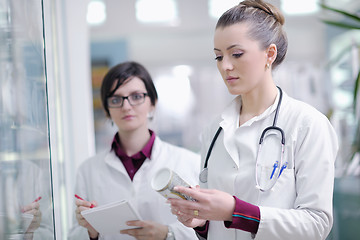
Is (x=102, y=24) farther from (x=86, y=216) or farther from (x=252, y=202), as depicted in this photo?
(x=252, y=202)

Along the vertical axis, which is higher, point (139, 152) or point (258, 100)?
point (258, 100)

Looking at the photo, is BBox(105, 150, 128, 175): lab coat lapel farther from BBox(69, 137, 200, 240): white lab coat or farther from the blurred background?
the blurred background

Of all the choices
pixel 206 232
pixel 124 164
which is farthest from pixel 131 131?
pixel 206 232

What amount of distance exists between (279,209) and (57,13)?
1.74 m

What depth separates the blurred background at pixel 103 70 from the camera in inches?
42.2

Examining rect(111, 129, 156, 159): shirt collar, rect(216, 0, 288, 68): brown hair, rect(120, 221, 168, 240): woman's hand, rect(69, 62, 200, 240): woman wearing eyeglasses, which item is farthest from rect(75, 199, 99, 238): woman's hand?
rect(216, 0, 288, 68): brown hair

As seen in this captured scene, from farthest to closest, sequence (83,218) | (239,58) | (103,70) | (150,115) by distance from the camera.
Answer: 1. (103,70)
2. (150,115)
3. (83,218)
4. (239,58)

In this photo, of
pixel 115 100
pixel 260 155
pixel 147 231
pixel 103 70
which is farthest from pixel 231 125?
pixel 103 70

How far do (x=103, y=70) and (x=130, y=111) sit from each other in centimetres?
352

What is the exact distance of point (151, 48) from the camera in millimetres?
5488

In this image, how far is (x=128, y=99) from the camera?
1797mm

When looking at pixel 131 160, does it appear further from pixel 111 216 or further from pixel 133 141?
pixel 111 216

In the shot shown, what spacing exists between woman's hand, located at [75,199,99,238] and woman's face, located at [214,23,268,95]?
765 mm

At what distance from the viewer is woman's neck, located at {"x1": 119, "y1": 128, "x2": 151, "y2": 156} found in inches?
72.8
